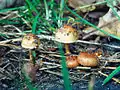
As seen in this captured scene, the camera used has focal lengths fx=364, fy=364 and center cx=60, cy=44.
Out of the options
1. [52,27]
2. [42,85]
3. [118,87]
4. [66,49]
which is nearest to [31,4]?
[52,27]

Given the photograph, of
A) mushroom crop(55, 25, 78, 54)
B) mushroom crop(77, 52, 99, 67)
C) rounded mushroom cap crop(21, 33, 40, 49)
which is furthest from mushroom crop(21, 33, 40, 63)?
mushroom crop(77, 52, 99, 67)

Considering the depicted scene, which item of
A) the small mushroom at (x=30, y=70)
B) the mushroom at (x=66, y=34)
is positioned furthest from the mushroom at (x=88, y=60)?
the small mushroom at (x=30, y=70)

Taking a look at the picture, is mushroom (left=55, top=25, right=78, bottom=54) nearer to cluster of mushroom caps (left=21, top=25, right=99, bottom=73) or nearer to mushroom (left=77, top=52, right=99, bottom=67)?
cluster of mushroom caps (left=21, top=25, right=99, bottom=73)

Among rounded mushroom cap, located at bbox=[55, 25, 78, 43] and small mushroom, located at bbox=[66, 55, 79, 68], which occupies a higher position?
rounded mushroom cap, located at bbox=[55, 25, 78, 43]

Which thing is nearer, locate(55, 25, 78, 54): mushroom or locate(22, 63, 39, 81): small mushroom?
locate(22, 63, 39, 81): small mushroom

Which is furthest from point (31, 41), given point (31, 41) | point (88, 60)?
point (88, 60)

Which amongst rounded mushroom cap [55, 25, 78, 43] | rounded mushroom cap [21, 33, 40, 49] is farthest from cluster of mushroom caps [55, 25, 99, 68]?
rounded mushroom cap [21, 33, 40, 49]

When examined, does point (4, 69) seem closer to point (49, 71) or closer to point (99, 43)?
point (49, 71)
